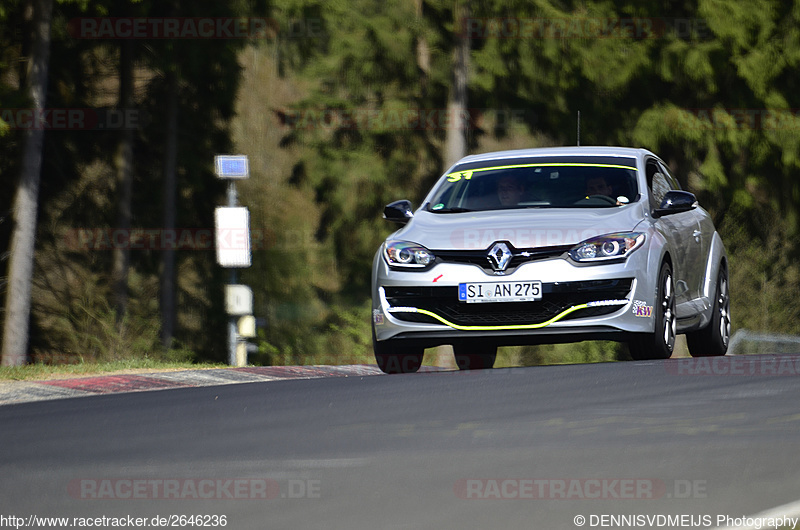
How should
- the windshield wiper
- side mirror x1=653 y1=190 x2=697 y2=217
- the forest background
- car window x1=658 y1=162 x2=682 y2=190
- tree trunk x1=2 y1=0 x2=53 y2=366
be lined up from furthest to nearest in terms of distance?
the forest background, tree trunk x1=2 y1=0 x2=53 y2=366, car window x1=658 y1=162 x2=682 y2=190, the windshield wiper, side mirror x1=653 y1=190 x2=697 y2=217

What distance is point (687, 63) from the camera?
2964 centimetres

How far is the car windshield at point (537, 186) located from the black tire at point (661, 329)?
30.0 inches

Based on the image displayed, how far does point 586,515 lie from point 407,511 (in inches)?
26.0

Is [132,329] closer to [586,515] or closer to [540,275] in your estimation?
[540,275]

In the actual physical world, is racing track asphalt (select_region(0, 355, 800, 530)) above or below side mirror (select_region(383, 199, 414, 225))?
below

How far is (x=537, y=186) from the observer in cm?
1135

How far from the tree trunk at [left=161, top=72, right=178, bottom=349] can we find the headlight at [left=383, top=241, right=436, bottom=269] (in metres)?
23.3

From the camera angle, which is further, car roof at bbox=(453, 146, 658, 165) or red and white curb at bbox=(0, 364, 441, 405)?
car roof at bbox=(453, 146, 658, 165)

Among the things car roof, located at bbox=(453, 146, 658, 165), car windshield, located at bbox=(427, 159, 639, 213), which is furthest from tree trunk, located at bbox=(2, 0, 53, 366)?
car windshield, located at bbox=(427, 159, 639, 213)

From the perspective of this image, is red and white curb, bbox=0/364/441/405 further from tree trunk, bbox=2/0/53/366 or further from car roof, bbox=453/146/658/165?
tree trunk, bbox=2/0/53/366

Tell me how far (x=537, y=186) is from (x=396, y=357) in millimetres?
1858

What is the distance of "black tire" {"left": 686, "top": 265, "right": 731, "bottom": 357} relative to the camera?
12.2m

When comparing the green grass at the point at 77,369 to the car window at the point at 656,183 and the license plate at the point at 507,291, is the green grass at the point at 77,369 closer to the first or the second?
the license plate at the point at 507,291

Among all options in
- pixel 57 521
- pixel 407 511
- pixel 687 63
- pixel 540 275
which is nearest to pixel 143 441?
pixel 57 521
